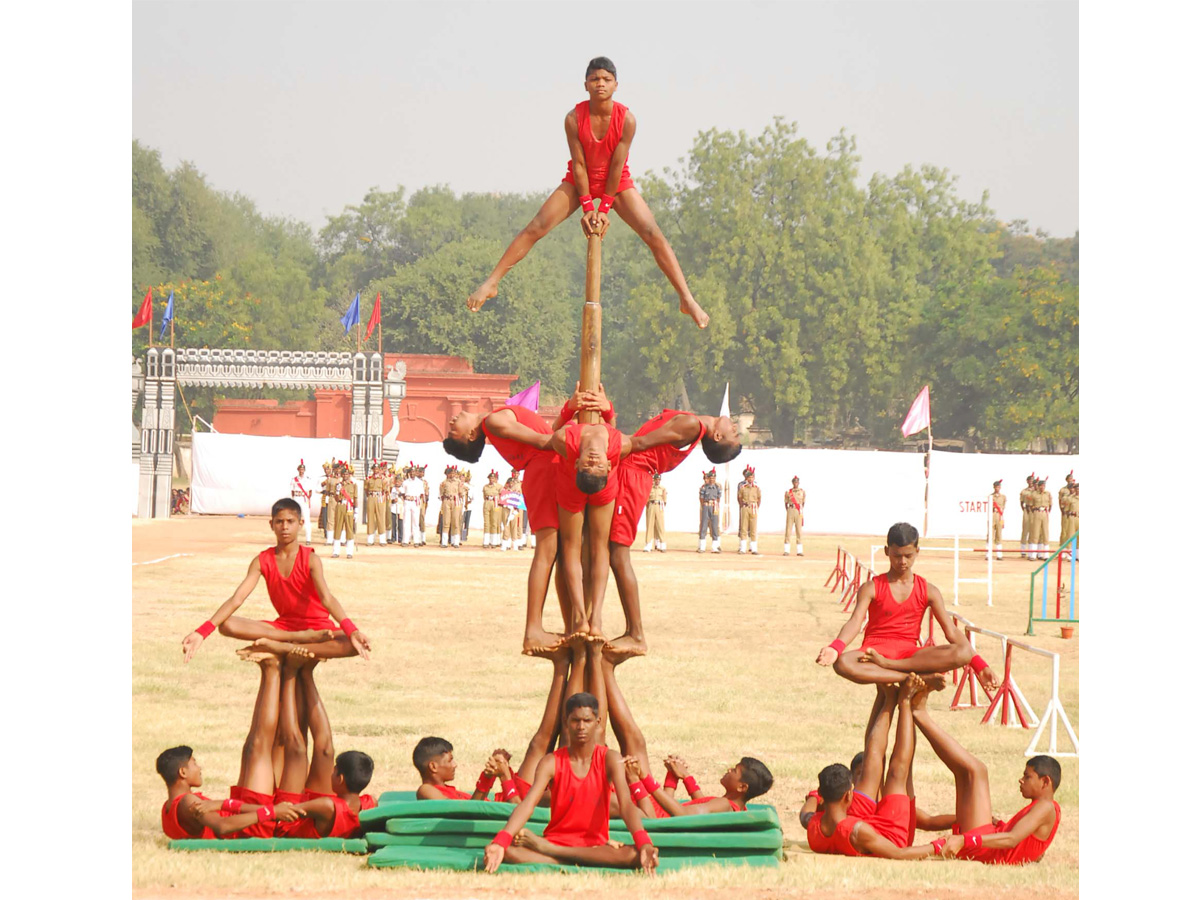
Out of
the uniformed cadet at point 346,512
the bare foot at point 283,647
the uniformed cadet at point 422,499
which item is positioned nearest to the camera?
the bare foot at point 283,647

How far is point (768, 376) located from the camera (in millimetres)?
51781

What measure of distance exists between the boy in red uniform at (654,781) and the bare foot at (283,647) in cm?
154

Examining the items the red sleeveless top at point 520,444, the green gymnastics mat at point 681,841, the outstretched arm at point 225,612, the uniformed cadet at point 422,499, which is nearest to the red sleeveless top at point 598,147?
the red sleeveless top at point 520,444

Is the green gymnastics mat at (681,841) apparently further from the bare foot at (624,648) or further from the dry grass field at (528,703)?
the bare foot at (624,648)

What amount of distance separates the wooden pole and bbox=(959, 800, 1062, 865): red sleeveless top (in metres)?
2.93

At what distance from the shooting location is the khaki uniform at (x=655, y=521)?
30594 millimetres

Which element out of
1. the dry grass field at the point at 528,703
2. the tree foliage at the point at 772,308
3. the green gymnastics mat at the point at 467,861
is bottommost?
the dry grass field at the point at 528,703

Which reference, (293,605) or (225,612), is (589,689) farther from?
(225,612)

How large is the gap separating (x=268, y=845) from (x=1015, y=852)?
376 cm

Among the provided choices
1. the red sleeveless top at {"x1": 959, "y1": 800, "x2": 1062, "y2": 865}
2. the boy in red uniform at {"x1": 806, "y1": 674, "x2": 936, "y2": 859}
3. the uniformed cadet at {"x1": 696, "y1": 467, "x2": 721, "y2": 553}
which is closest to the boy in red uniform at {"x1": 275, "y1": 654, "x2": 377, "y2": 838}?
the boy in red uniform at {"x1": 806, "y1": 674, "x2": 936, "y2": 859}

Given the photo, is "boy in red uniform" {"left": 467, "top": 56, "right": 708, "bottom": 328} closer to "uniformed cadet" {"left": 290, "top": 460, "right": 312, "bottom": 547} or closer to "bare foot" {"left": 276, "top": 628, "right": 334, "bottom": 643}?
"bare foot" {"left": 276, "top": 628, "right": 334, "bottom": 643}

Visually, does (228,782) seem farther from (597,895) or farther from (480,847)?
(597,895)

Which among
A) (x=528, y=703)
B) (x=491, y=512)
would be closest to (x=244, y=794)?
(x=528, y=703)

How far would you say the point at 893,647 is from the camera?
24.3 ft
